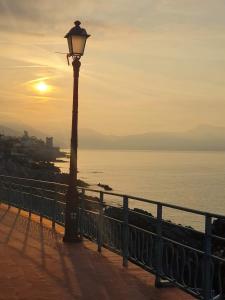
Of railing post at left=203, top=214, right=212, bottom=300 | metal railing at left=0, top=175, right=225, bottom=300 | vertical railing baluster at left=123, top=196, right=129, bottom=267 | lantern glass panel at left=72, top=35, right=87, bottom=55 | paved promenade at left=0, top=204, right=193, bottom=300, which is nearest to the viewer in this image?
railing post at left=203, top=214, right=212, bottom=300

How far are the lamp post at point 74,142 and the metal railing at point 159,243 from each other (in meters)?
0.25

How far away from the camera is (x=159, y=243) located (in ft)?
27.5

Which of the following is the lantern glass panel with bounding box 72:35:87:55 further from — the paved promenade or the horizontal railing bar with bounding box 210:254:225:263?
the horizontal railing bar with bounding box 210:254:225:263

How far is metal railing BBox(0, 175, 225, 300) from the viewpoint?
687 cm

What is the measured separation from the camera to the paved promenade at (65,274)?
A: 7988 mm

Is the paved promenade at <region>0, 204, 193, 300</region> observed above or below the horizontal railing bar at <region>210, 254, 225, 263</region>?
below

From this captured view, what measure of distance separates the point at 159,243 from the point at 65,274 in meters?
1.87

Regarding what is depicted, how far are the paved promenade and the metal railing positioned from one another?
24 centimetres

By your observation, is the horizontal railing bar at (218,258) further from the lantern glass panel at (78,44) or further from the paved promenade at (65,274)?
the lantern glass panel at (78,44)

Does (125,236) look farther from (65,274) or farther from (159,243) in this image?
(159,243)

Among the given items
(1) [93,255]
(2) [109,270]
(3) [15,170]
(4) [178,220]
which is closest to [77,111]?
(1) [93,255]

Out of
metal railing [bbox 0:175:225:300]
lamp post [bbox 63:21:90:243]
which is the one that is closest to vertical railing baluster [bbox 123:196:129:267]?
metal railing [bbox 0:175:225:300]

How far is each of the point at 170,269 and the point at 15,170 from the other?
214 ft

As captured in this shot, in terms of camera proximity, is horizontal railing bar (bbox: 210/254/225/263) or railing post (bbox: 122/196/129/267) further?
railing post (bbox: 122/196/129/267)
